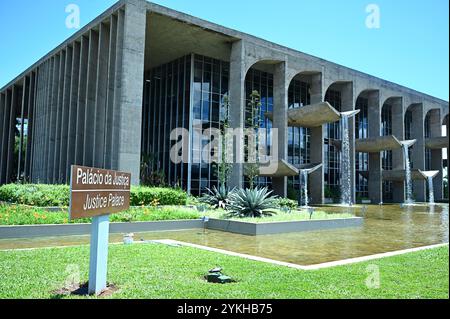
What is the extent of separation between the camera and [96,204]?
5602 mm

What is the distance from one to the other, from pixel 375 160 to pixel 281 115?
1392 cm

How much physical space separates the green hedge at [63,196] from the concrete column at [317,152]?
16.6m

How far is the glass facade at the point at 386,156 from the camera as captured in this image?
50.5 m

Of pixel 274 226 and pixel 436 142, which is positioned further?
pixel 436 142

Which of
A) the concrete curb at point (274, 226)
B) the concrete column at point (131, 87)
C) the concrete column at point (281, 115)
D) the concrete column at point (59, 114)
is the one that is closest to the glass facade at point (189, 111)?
the concrete column at point (281, 115)

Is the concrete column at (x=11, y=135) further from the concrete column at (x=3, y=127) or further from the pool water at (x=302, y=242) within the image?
the pool water at (x=302, y=242)

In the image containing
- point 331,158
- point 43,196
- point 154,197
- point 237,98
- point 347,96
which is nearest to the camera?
point 43,196

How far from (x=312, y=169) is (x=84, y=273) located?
27918mm

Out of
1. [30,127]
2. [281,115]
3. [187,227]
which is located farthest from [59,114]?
[187,227]

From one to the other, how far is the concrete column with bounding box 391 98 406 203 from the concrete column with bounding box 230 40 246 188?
844 inches

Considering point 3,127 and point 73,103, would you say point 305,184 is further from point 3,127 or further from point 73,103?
point 3,127

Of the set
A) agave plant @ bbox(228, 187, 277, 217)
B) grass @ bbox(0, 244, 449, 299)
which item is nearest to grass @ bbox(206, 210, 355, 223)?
agave plant @ bbox(228, 187, 277, 217)
